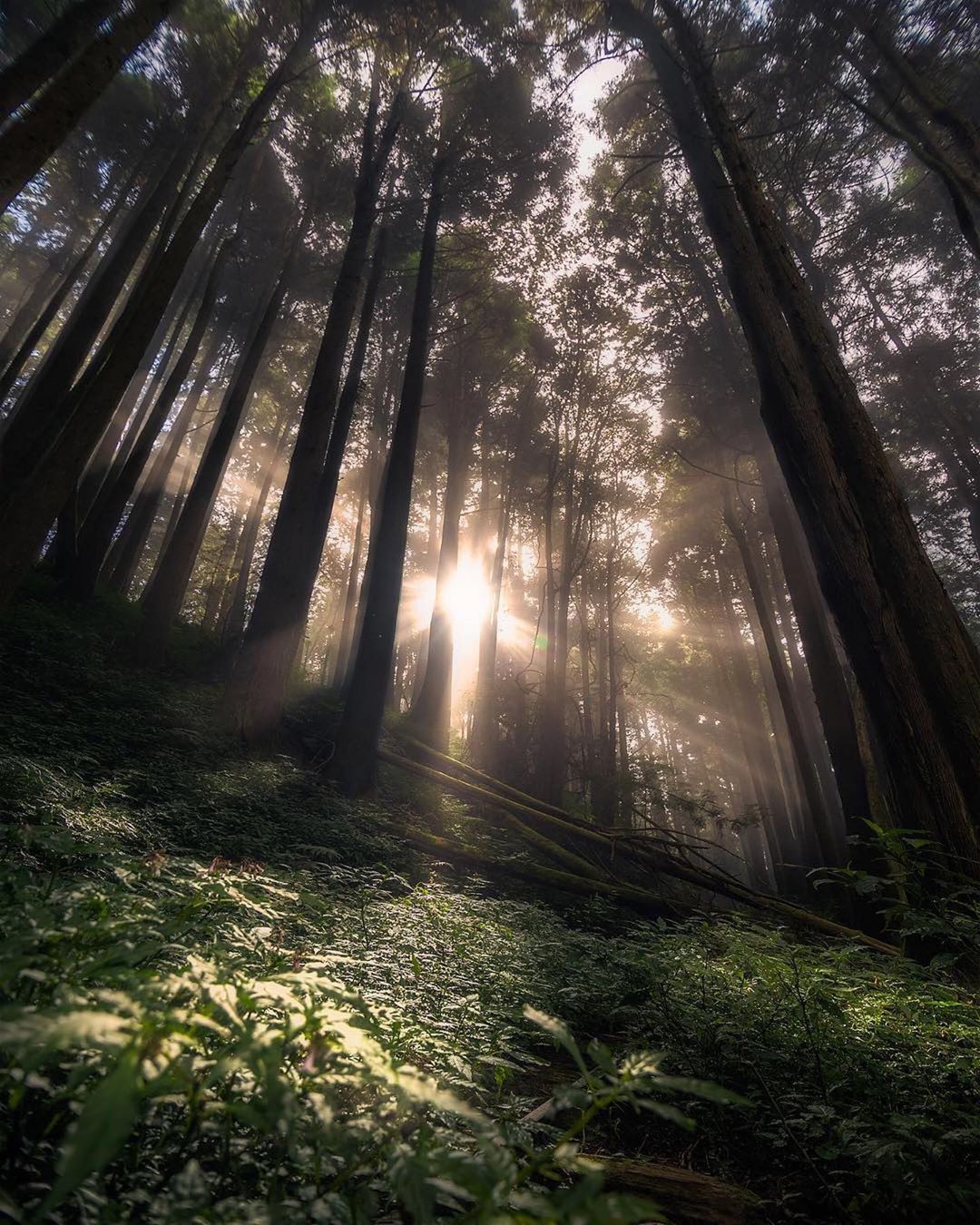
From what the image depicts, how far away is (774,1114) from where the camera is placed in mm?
1917

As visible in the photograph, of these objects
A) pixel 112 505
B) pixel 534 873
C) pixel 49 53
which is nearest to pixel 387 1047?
pixel 534 873

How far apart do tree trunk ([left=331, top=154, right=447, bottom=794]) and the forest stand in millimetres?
72

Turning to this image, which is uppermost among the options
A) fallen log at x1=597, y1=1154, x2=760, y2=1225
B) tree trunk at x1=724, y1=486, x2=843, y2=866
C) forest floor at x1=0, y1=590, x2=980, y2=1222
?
tree trunk at x1=724, y1=486, x2=843, y2=866

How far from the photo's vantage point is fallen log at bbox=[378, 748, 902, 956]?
218 inches

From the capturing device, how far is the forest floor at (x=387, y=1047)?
29.2 inches

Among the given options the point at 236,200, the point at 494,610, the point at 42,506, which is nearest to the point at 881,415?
the point at 494,610

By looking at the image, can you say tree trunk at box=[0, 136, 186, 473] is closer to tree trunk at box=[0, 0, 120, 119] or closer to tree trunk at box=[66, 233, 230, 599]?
tree trunk at box=[66, 233, 230, 599]

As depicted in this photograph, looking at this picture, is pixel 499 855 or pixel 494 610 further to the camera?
pixel 494 610

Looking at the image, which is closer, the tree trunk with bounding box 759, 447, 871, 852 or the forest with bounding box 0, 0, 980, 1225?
the forest with bounding box 0, 0, 980, 1225

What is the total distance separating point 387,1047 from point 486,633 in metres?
16.8

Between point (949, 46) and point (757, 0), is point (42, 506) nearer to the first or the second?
point (757, 0)

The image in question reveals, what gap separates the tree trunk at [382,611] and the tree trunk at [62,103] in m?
4.72

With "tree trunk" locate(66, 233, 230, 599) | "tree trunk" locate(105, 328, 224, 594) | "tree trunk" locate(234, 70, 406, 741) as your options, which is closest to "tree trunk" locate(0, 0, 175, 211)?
"tree trunk" locate(234, 70, 406, 741)

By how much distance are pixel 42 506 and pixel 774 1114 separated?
675 cm
